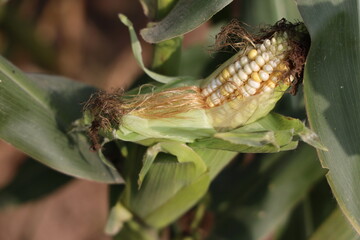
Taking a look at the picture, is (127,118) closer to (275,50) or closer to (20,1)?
(275,50)

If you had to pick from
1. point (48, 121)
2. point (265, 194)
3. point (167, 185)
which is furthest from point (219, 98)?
point (265, 194)

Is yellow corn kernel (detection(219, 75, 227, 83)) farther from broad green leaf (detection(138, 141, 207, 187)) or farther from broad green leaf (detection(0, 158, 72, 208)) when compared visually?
broad green leaf (detection(0, 158, 72, 208))

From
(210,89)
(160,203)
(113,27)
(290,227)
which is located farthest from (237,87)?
(113,27)

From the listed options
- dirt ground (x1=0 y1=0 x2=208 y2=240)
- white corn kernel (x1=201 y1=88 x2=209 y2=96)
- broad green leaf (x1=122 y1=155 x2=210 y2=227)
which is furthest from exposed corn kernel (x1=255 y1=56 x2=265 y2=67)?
dirt ground (x1=0 y1=0 x2=208 y2=240)

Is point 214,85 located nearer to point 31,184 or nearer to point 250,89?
point 250,89

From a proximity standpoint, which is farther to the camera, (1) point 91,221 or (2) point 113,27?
(2) point 113,27

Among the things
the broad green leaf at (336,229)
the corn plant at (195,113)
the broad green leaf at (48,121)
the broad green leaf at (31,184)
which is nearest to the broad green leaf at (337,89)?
the corn plant at (195,113)

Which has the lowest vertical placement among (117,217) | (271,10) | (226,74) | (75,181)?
(75,181)
